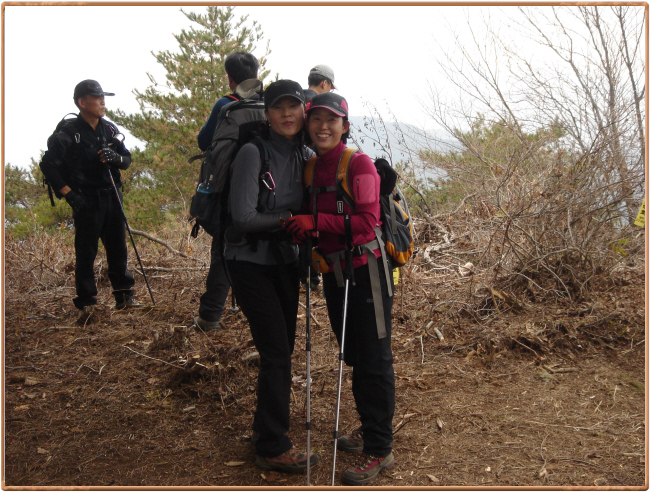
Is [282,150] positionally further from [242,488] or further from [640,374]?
[640,374]

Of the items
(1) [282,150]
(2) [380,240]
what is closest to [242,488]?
(2) [380,240]

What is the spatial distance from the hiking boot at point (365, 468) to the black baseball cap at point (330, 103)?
6.72 feet

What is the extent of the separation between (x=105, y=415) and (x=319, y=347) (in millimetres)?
2059

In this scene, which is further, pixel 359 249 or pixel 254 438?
pixel 254 438

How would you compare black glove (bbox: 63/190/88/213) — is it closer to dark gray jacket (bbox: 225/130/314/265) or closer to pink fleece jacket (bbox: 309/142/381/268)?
dark gray jacket (bbox: 225/130/314/265)

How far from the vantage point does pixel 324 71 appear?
4941 mm

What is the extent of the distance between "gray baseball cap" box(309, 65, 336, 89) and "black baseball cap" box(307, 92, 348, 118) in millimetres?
1967

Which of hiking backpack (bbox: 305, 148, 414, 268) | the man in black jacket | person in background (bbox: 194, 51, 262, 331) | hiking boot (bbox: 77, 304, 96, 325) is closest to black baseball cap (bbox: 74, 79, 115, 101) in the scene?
the man in black jacket

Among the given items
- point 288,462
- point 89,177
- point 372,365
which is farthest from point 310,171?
point 89,177

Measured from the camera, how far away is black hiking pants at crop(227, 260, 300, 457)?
3.15 m

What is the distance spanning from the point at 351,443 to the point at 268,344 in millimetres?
973

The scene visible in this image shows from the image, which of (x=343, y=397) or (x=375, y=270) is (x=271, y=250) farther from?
(x=343, y=397)

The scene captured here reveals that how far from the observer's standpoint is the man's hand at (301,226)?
9.75 feet

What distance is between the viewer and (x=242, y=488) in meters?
2.95
